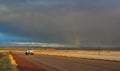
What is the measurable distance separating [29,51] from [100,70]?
68603mm

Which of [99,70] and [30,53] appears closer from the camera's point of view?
[99,70]

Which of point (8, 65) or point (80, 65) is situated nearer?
point (8, 65)

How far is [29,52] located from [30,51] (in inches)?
23.1

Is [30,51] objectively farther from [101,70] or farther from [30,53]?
[101,70]

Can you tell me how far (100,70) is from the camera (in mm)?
24906

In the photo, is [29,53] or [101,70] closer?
[101,70]

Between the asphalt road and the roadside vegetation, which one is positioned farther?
the asphalt road

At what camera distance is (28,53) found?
304ft

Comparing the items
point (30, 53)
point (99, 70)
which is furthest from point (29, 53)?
point (99, 70)

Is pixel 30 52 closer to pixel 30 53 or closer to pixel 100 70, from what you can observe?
pixel 30 53

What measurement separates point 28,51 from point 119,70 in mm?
69327

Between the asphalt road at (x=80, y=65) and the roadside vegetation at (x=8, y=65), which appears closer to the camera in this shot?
the roadside vegetation at (x=8, y=65)

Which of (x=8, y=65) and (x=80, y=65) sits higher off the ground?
(x=8, y=65)

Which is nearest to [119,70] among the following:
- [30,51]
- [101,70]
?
[101,70]
